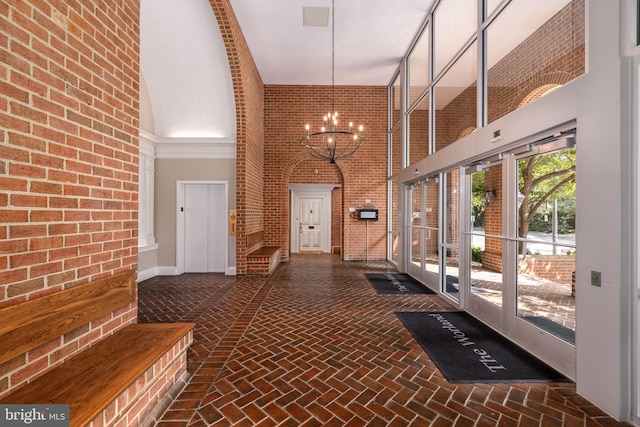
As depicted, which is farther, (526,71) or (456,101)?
(456,101)

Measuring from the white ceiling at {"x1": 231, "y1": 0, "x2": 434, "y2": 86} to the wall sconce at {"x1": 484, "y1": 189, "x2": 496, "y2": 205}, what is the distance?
3.61 metres

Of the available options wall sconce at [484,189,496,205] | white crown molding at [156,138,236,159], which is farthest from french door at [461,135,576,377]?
white crown molding at [156,138,236,159]

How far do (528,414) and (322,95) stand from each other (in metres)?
8.00

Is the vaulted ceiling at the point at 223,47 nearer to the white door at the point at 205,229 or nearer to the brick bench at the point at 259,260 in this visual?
the white door at the point at 205,229

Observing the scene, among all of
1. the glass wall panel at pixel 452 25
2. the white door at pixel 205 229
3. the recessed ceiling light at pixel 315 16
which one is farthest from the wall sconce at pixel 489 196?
the white door at pixel 205 229

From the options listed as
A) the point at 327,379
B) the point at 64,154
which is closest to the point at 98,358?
the point at 64,154

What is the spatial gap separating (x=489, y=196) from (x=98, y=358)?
4.26m

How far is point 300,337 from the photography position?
126 inches

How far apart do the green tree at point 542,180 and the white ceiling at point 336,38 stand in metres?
3.76

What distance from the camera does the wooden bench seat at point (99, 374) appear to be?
1.40m

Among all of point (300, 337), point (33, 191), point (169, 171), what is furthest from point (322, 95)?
point (33, 191)

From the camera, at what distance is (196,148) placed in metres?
6.37

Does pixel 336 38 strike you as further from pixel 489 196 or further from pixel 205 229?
pixel 205 229

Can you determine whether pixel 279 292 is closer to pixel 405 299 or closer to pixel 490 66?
pixel 405 299
